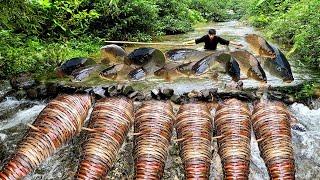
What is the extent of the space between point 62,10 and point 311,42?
6.54 meters

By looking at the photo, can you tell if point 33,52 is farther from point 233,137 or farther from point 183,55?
point 233,137

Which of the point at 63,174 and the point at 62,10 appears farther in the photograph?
the point at 62,10

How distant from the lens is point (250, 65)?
798cm

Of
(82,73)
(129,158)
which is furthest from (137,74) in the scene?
(129,158)

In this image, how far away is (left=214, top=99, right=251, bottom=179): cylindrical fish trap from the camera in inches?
172

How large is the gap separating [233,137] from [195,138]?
451 millimetres

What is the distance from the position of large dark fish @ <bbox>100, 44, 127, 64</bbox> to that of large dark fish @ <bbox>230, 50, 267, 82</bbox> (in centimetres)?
231

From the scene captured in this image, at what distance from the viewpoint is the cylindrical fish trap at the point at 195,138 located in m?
4.33

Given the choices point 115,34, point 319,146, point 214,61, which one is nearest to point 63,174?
point 319,146

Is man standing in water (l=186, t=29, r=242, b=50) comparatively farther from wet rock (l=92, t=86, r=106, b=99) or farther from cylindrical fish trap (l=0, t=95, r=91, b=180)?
cylindrical fish trap (l=0, t=95, r=91, b=180)

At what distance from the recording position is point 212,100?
5668 millimetres

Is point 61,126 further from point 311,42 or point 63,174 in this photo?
point 311,42

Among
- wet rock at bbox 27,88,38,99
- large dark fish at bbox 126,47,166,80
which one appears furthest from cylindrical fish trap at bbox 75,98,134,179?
large dark fish at bbox 126,47,166,80

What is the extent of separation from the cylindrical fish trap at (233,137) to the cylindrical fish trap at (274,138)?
15 cm
